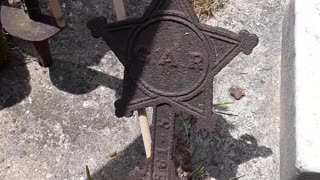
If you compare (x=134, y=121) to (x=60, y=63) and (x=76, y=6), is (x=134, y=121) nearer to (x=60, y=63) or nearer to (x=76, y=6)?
(x=60, y=63)

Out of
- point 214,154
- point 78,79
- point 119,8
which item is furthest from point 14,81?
point 214,154

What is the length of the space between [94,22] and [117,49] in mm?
129

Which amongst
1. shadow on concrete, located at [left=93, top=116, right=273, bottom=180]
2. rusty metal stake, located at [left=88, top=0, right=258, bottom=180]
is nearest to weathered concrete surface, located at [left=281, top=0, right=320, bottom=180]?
shadow on concrete, located at [left=93, top=116, right=273, bottom=180]

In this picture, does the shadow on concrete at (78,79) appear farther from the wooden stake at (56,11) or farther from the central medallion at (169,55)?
the central medallion at (169,55)

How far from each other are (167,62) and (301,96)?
0.51m

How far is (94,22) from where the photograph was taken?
2137 millimetres

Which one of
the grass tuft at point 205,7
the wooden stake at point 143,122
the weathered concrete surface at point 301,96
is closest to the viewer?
the weathered concrete surface at point 301,96

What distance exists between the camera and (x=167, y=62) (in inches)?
83.8

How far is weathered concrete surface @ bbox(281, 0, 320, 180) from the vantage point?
2.06m

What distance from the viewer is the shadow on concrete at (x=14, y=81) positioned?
2.59 metres

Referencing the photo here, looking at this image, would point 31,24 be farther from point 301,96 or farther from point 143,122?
point 301,96

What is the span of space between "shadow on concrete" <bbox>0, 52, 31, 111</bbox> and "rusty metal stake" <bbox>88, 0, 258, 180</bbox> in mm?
624

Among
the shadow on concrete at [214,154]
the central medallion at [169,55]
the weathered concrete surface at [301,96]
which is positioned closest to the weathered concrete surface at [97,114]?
the shadow on concrete at [214,154]

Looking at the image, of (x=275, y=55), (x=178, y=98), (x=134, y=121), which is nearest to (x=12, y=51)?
(x=134, y=121)
